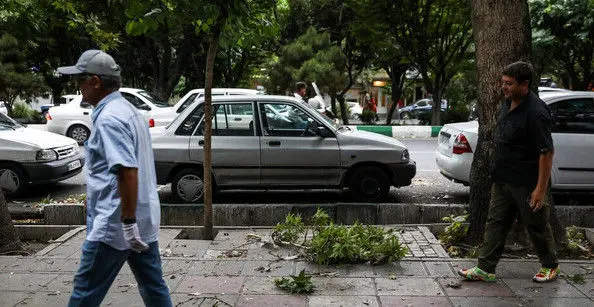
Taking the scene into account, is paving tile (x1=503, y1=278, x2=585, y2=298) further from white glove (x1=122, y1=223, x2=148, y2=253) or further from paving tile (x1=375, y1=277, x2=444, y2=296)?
white glove (x1=122, y1=223, x2=148, y2=253)

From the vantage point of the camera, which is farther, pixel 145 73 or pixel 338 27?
pixel 145 73

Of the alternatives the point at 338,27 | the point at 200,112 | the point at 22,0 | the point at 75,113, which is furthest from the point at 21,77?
the point at 200,112

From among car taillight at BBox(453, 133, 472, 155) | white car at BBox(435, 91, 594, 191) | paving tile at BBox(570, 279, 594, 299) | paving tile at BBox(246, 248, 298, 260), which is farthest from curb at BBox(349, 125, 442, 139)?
paving tile at BBox(570, 279, 594, 299)

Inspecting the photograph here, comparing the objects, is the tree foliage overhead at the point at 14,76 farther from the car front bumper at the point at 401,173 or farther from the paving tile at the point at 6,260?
the paving tile at the point at 6,260

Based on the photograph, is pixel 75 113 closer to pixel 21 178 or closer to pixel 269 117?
pixel 21 178

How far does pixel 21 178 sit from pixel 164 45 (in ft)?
55.0

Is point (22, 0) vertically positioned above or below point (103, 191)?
above

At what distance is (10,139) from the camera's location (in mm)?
8945

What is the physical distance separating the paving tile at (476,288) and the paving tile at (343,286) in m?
0.60

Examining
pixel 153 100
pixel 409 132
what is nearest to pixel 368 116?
pixel 409 132

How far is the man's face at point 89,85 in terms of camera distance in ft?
10.4

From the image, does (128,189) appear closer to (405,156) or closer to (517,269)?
(517,269)

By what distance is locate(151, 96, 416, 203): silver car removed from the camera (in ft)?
27.0

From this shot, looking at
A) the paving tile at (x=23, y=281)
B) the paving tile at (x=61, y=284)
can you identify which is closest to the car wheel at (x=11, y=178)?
the paving tile at (x=23, y=281)
